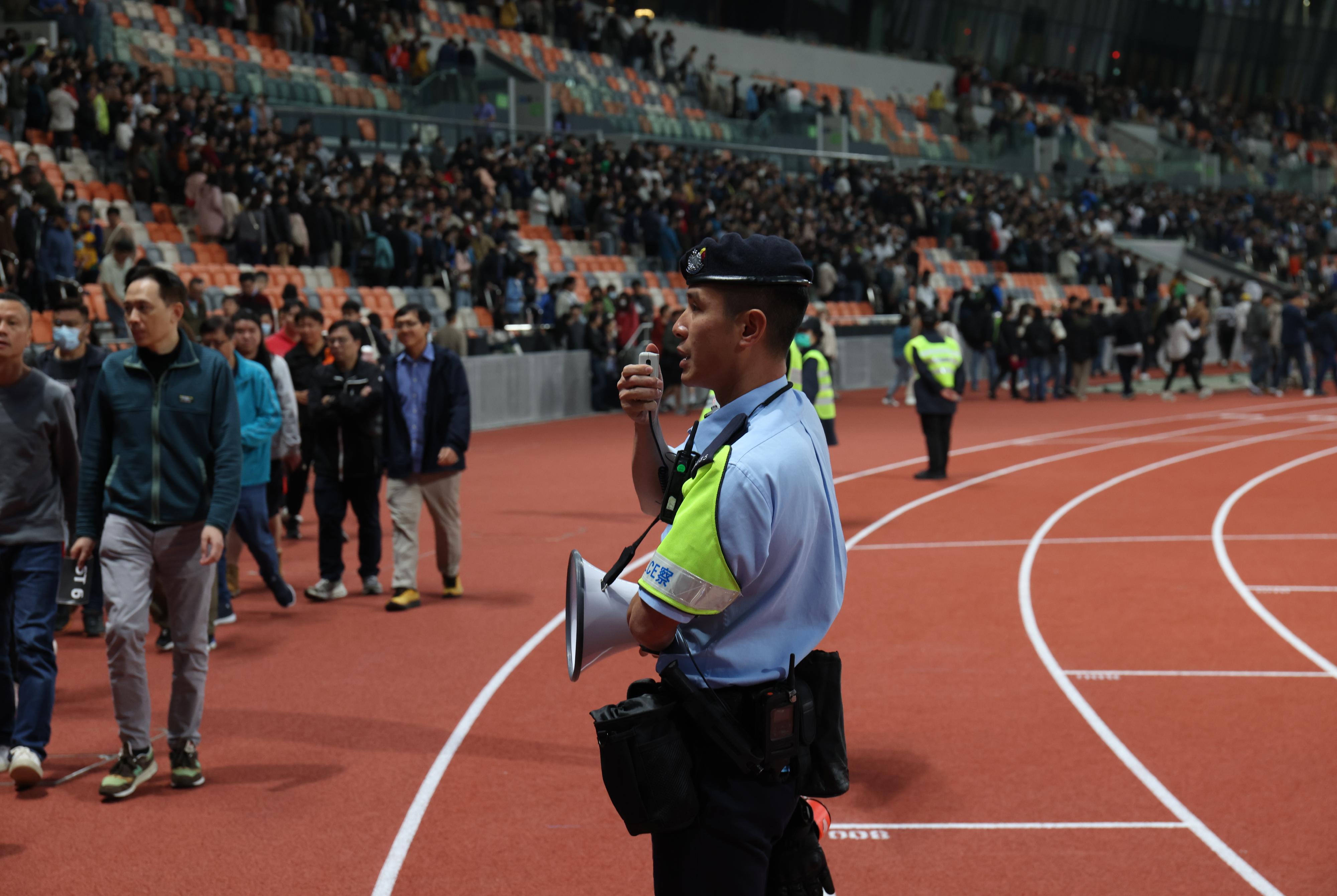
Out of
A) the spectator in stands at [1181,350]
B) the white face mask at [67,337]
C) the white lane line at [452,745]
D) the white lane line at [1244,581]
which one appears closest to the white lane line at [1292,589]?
the white lane line at [1244,581]

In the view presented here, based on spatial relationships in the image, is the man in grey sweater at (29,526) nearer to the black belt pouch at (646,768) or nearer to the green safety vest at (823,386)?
the black belt pouch at (646,768)

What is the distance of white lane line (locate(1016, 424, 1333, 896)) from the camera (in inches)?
195

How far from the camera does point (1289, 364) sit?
2794 centimetres

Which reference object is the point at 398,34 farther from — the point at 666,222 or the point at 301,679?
the point at 301,679

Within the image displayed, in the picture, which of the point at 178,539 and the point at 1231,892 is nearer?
the point at 1231,892

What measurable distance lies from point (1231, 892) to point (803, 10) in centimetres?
5096

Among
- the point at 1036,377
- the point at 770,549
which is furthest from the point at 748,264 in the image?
the point at 1036,377

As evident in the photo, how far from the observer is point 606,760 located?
2750 mm

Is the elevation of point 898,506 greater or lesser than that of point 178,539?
lesser

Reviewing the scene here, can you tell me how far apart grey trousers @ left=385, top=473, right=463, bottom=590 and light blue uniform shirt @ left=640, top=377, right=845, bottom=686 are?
657 cm

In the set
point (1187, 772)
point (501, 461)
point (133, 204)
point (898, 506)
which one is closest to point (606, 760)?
point (1187, 772)

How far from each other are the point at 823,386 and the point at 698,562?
10.8 m

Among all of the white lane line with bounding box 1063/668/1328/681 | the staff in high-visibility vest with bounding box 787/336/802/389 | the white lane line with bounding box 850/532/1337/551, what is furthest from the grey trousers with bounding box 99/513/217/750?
the white lane line with bounding box 850/532/1337/551

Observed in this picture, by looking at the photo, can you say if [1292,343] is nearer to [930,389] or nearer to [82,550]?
[930,389]
